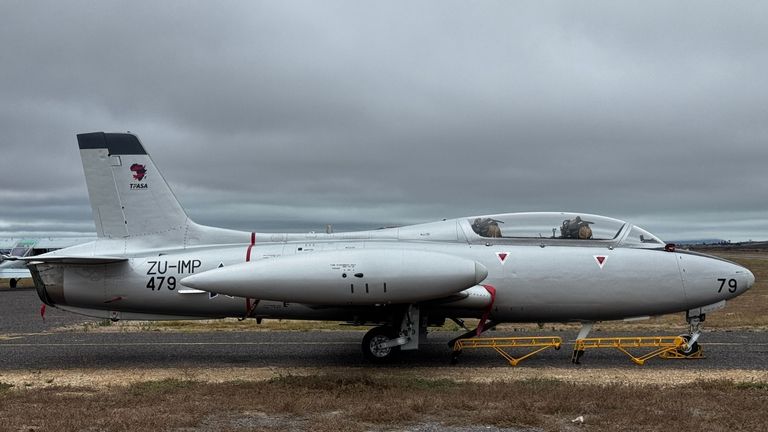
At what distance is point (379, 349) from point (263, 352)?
10.3 feet

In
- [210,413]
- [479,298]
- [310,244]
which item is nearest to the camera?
[210,413]

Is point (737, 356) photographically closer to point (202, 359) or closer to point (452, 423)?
point (452, 423)

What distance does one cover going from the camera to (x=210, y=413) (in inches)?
304

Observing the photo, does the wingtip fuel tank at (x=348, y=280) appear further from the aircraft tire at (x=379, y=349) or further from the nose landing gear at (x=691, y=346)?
the nose landing gear at (x=691, y=346)

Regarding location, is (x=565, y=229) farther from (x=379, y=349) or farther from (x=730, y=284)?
(x=379, y=349)

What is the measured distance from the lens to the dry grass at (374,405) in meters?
7.13

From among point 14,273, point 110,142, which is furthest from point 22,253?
point 110,142

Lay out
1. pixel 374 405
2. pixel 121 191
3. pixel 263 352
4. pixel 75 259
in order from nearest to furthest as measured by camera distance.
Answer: pixel 374 405
pixel 75 259
pixel 121 191
pixel 263 352

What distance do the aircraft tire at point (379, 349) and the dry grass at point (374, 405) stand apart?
1626 millimetres

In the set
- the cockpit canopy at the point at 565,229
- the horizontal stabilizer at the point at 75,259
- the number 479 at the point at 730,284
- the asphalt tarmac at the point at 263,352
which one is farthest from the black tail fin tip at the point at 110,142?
the number 479 at the point at 730,284

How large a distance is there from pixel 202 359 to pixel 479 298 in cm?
572

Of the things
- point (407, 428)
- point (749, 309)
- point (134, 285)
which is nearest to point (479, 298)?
point (407, 428)

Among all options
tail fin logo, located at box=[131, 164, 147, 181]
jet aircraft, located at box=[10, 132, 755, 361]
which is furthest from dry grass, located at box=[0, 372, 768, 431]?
tail fin logo, located at box=[131, 164, 147, 181]

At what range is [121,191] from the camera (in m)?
12.2
